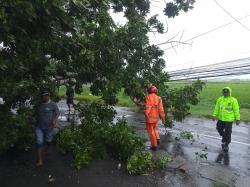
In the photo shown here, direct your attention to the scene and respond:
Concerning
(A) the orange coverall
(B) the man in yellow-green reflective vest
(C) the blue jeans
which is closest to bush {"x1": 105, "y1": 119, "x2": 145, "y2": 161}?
(A) the orange coverall

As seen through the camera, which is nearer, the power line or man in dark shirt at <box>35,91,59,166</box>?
man in dark shirt at <box>35,91,59,166</box>

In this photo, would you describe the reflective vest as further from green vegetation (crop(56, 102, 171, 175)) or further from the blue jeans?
the blue jeans

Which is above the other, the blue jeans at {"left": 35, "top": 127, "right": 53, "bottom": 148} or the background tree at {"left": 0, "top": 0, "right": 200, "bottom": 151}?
the background tree at {"left": 0, "top": 0, "right": 200, "bottom": 151}

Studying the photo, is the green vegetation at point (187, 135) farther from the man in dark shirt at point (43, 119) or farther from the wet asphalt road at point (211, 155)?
the man in dark shirt at point (43, 119)

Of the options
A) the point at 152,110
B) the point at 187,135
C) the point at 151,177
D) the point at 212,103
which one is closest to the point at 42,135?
the point at 151,177

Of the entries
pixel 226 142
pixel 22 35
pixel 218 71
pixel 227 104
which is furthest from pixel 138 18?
pixel 218 71

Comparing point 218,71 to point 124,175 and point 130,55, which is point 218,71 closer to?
point 130,55

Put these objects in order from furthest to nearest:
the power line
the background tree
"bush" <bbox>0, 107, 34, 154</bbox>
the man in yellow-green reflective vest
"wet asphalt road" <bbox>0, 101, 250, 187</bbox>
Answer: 1. the power line
2. the man in yellow-green reflective vest
3. "bush" <bbox>0, 107, 34, 154</bbox>
4. "wet asphalt road" <bbox>0, 101, 250, 187</bbox>
5. the background tree

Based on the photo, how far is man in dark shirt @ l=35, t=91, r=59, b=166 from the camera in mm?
8312

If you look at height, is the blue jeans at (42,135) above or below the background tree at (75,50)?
below

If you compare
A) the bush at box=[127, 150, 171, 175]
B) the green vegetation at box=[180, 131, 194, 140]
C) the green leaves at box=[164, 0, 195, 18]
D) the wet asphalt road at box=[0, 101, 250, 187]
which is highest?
the green leaves at box=[164, 0, 195, 18]

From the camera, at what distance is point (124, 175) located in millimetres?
7926

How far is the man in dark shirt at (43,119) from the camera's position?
8.31 meters

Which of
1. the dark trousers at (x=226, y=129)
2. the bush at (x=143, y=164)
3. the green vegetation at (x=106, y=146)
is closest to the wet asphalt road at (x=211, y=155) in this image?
the dark trousers at (x=226, y=129)
